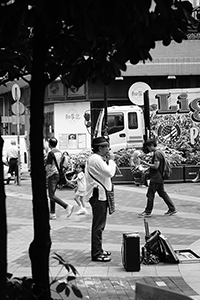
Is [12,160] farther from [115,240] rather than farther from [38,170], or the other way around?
[38,170]

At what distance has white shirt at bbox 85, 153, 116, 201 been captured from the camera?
9297 mm

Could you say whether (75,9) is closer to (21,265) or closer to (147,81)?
(21,265)

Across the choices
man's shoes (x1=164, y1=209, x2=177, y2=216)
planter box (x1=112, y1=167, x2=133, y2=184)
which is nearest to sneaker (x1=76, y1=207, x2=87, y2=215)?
man's shoes (x1=164, y1=209, x2=177, y2=216)

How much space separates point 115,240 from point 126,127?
1784 centimetres

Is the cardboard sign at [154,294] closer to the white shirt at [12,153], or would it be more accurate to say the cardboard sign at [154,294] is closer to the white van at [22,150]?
the white shirt at [12,153]

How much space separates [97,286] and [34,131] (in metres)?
3.96

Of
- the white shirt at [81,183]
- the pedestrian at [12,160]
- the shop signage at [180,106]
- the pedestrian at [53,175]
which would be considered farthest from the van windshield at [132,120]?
the pedestrian at [53,175]

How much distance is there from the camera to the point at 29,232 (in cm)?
1203

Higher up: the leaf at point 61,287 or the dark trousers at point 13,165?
the leaf at point 61,287

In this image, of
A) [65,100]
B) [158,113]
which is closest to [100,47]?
[158,113]

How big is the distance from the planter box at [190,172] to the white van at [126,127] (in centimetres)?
606

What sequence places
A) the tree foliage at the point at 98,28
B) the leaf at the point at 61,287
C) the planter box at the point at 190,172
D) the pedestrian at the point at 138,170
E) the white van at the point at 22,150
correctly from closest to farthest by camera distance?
the tree foliage at the point at 98,28 → the leaf at the point at 61,287 → the pedestrian at the point at 138,170 → the planter box at the point at 190,172 → the white van at the point at 22,150

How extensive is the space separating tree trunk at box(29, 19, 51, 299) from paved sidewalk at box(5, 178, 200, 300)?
3112mm

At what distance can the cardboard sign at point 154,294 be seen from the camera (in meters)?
3.36
